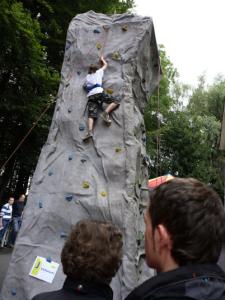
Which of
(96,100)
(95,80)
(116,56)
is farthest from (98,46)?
(96,100)

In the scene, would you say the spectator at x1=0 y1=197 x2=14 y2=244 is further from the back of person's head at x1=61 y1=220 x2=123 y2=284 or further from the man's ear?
the man's ear

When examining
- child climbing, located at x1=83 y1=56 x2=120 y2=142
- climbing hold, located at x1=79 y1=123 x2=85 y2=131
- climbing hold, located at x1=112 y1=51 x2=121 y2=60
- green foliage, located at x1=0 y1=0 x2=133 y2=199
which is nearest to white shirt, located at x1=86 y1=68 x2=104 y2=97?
child climbing, located at x1=83 y1=56 x2=120 y2=142

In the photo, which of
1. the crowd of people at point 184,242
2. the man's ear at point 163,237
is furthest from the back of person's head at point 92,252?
the man's ear at point 163,237

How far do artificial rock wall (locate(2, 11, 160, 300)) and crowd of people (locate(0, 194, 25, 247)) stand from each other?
6363 millimetres

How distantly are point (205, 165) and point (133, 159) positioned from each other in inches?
881

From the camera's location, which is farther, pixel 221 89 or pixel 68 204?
pixel 221 89

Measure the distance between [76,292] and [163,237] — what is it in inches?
33.6

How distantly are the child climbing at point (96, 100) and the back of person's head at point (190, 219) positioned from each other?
5.06m

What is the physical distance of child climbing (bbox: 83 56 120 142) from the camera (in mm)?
6762

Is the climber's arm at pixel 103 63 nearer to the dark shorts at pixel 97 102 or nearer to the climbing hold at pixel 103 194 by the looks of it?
the dark shorts at pixel 97 102

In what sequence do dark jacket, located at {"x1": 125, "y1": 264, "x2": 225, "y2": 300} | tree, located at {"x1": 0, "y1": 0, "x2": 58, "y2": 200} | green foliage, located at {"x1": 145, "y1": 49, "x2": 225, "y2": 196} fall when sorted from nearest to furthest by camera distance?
1. dark jacket, located at {"x1": 125, "y1": 264, "x2": 225, "y2": 300}
2. tree, located at {"x1": 0, "y1": 0, "x2": 58, "y2": 200}
3. green foliage, located at {"x1": 145, "y1": 49, "x2": 225, "y2": 196}

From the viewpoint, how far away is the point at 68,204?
6.28 metres

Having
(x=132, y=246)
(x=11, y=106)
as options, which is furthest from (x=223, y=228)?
(x=11, y=106)

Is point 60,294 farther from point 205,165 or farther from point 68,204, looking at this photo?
point 205,165
